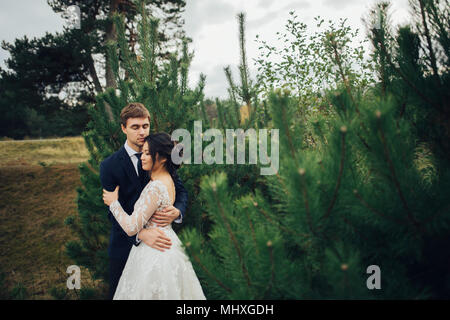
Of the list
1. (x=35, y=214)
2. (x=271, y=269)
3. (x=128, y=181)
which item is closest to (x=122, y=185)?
(x=128, y=181)

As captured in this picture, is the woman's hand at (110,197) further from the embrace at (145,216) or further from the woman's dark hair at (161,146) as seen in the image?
the woman's dark hair at (161,146)

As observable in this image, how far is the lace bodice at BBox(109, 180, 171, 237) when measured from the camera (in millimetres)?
1696

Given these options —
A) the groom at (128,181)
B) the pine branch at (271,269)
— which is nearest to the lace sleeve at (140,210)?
the groom at (128,181)

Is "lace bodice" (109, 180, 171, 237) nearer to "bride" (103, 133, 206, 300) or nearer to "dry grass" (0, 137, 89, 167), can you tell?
"bride" (103, 133, 206, 300)

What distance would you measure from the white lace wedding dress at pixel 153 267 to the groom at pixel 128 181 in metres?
0.11

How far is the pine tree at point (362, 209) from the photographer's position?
1086 millimetres

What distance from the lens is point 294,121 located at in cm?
146

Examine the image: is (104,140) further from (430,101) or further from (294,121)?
(430,101)

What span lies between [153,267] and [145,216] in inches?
13.3

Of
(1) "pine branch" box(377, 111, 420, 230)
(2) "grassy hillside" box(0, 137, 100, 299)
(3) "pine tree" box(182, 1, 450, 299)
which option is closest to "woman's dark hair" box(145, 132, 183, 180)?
(3) "pine tree" box(182, 1, 450, 299)

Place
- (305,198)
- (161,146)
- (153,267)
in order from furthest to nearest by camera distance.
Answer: (161,146), (153,267), (305,198)

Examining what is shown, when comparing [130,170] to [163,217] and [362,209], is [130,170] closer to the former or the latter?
[163,217]

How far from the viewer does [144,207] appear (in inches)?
68.6
